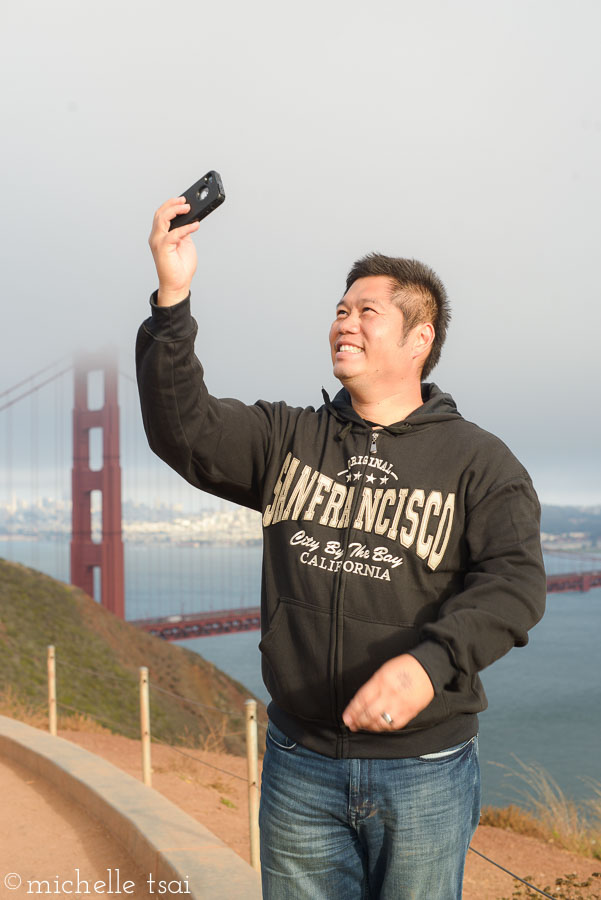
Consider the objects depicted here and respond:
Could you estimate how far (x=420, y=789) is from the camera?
4.39 ft

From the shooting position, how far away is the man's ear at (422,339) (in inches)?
60.7

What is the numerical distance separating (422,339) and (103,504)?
30206 millimetres

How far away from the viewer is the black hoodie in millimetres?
1335

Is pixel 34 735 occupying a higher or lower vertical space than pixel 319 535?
lower

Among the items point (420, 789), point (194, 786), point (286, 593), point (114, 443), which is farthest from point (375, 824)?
point (114, 443)

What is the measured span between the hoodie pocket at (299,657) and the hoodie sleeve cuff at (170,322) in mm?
483

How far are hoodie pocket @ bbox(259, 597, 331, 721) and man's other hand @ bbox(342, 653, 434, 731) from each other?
0.68ft

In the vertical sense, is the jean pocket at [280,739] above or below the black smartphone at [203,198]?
below

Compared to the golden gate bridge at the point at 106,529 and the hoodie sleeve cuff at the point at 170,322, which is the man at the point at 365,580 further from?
the golden gate bridge at the point at 106,529

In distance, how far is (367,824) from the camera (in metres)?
1.36

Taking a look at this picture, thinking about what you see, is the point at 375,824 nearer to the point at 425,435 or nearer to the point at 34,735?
the point at 425,435

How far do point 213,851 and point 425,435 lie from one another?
7.28 feet

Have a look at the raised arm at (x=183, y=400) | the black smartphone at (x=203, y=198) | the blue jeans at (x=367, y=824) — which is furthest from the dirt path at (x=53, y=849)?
the black smartphone at (x=203, y=198)

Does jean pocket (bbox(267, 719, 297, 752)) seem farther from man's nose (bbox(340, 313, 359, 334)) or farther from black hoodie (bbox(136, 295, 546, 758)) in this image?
man's nose (bbox(340, 313, 359, 334))
